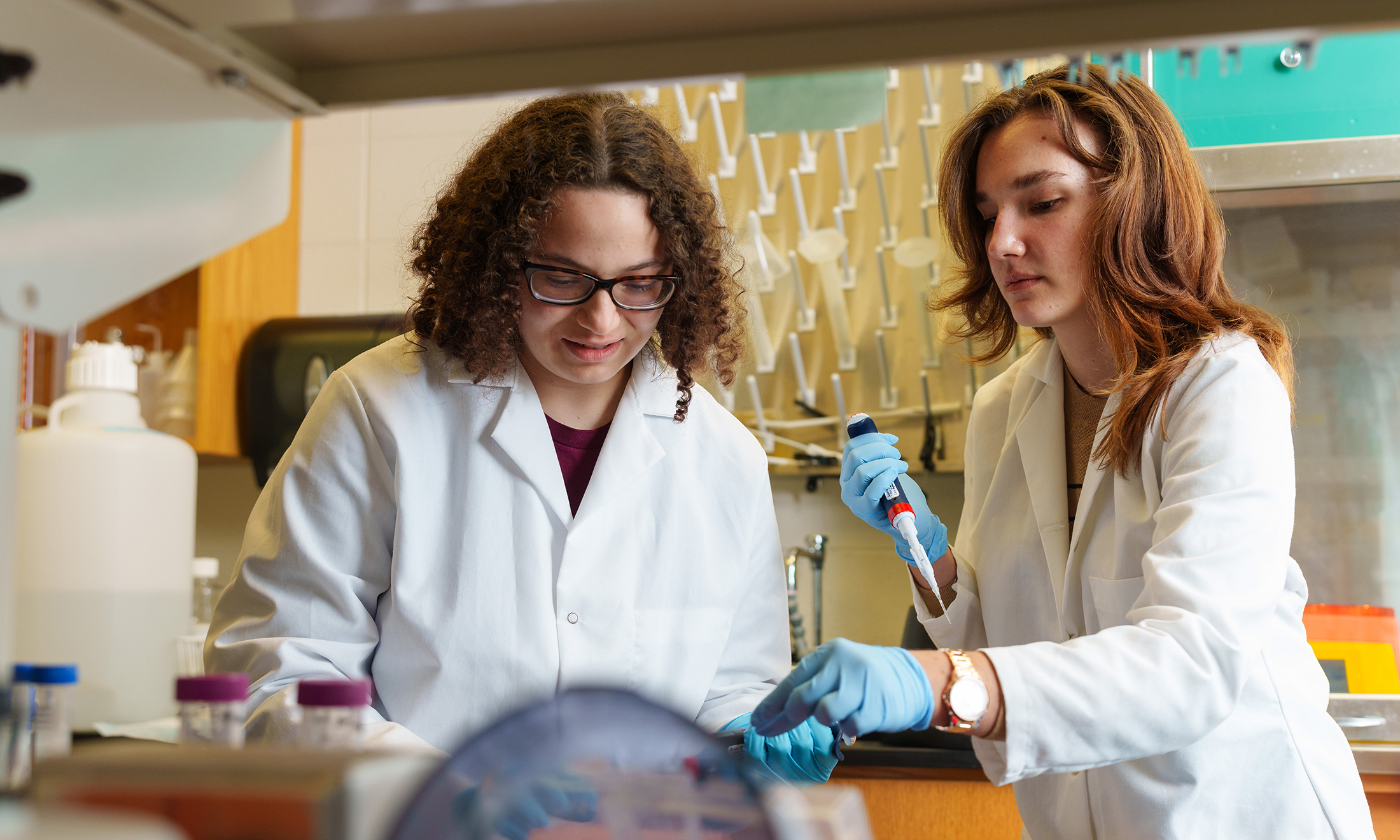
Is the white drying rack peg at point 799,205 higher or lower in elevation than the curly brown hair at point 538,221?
higher

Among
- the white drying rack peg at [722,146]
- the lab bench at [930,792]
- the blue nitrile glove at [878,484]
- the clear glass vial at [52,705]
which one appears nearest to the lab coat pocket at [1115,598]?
the blue nitrile glove at [878,484]

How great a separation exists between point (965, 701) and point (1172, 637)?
0.21m

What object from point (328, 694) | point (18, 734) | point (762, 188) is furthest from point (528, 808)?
point (762, 188)

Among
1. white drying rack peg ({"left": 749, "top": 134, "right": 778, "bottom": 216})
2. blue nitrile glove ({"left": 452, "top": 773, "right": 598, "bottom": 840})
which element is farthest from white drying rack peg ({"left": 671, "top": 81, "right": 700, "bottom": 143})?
blue nitrile glove ({"left": 452, "top": 773, "right": 598, "bottom": 840})

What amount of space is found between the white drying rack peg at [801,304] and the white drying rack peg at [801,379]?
37mm

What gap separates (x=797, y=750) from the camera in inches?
46.1

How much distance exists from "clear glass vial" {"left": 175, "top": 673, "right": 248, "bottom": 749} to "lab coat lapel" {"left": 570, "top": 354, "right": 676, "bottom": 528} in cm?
73

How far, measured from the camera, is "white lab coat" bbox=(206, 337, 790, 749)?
1.13 metres

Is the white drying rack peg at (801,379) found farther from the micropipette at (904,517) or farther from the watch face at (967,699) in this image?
the watch face at (967,699)

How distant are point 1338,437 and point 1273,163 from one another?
54 centimetres

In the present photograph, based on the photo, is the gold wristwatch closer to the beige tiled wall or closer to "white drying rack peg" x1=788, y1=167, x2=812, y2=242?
"white drying rack peg" x1=788, y1=167, x2=812, y2=242

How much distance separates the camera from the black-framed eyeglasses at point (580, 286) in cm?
119

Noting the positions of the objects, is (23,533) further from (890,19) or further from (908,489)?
(890,19)

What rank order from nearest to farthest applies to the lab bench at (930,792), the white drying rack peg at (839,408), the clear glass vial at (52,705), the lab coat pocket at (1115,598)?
the clear glass vial at (52,705) < the lab coat pocket at (1115,598) < the lab bench at (930,792) < the white drying rack peg at (839,408)
